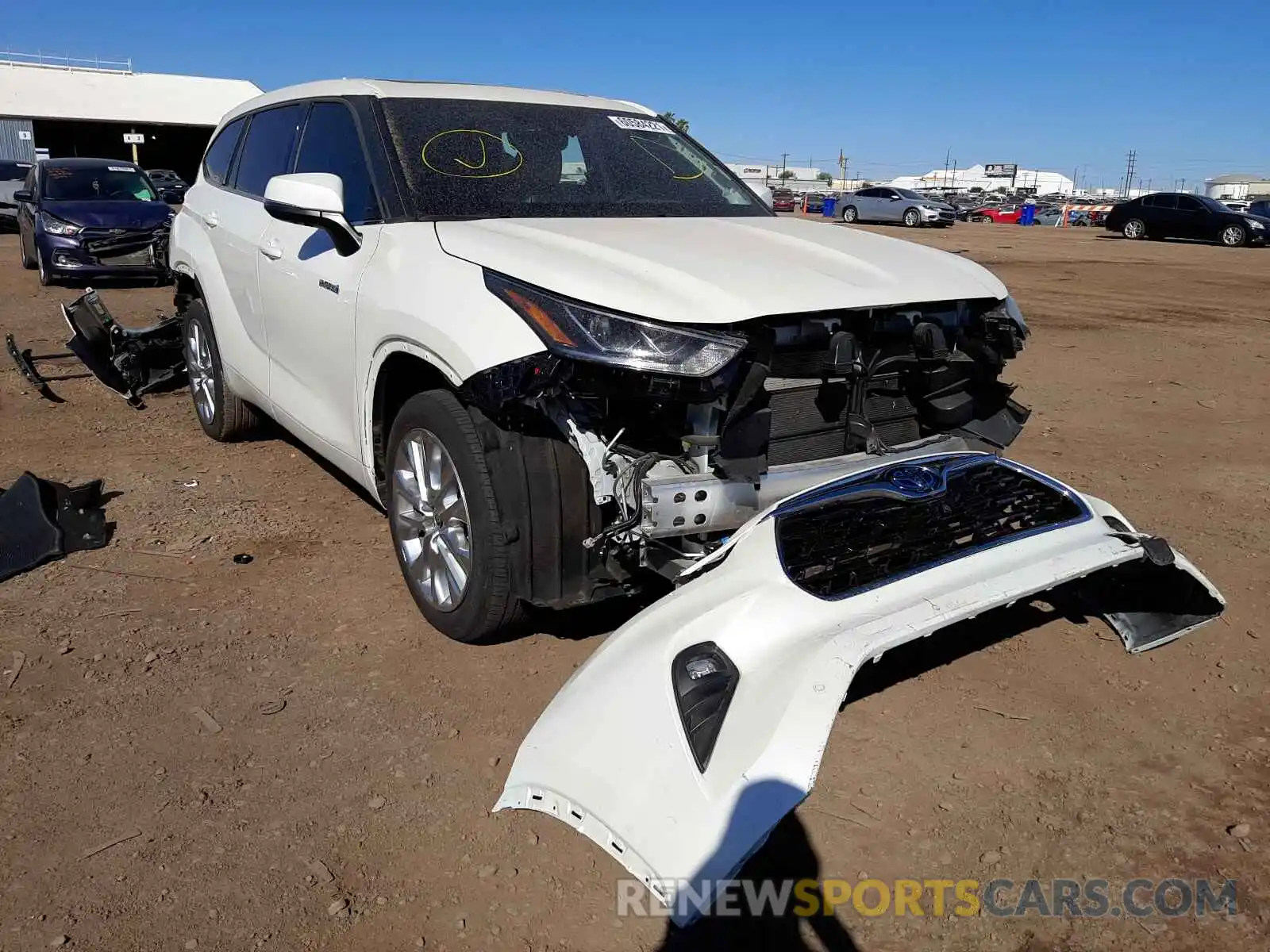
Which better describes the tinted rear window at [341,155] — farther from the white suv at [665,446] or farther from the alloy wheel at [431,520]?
the alloy wheel at [431,520]

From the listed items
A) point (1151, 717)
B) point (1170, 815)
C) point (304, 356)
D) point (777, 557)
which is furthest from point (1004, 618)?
point (304, 356)

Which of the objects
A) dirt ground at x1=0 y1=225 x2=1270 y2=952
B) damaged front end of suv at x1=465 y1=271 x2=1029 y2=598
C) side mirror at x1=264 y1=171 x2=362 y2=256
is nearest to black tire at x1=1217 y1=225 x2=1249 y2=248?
dirt ground at x1=0 y1=225 x2=1270 y2=952

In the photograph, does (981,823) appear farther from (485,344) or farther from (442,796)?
(485,344)

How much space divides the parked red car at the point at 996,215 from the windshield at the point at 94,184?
131 ft

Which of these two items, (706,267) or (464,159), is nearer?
(706,267)

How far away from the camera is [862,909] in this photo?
241 centimetres

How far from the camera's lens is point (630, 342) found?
8.93 ft

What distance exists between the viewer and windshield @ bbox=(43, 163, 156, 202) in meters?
13.6

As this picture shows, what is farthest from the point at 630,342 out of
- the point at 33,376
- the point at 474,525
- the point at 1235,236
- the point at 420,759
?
the point at 1235,236

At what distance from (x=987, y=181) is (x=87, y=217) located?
369 ft

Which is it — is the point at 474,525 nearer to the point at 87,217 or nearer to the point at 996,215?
the point at 87,217

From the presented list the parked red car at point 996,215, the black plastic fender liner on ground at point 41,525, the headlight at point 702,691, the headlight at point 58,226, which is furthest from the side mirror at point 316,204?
the parked red car at point 996,215

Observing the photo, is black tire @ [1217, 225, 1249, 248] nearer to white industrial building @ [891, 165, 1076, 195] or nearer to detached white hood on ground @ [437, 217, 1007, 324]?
detached white hood on ground @ [437, 217, 1007, 324]

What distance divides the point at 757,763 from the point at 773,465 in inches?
45.5
